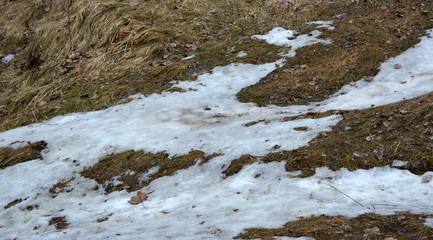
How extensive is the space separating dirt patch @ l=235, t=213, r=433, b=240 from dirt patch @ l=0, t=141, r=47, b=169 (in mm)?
4388

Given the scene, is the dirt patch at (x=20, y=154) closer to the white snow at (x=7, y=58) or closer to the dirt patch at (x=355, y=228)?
the dirt patch at (x=355, y=228)

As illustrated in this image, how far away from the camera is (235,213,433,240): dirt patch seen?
3031mm

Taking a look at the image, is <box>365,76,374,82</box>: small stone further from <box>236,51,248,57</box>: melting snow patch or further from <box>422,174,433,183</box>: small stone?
<box>422,174,433,183</box>: small stone

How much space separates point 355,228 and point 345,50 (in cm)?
586

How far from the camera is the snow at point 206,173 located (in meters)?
3.87

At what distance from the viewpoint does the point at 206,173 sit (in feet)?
16.7

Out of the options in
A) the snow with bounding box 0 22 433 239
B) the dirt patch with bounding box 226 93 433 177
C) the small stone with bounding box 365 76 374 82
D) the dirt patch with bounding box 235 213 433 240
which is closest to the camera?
the dirt patch with bounding box 235 213 433 240

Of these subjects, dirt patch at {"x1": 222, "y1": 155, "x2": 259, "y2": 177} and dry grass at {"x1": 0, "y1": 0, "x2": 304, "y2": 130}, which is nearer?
dirt patch at {"x1": 222, "y1": 155, "x2": 259, "y2": 177}

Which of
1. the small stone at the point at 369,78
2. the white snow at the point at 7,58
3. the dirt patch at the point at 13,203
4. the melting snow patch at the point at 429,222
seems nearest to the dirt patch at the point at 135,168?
the dirt patch at the point at 13,203

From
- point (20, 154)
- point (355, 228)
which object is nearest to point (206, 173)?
point (355, 228)

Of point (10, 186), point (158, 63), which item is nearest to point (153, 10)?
point (158, 63)

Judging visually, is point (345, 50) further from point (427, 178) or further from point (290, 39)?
point (427, 178)

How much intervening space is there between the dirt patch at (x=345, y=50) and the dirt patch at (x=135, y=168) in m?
2.40

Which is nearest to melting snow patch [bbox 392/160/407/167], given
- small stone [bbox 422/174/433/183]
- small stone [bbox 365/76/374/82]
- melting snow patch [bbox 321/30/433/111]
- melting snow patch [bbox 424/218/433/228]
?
small stone [bbox 422/174/433/183]
